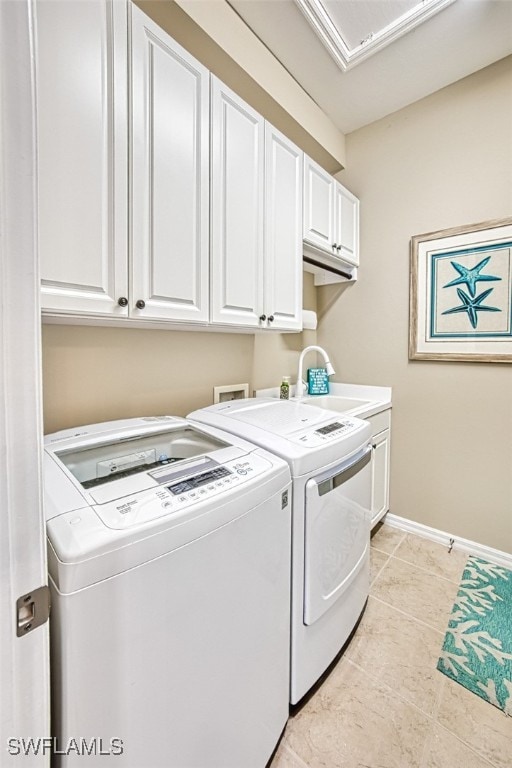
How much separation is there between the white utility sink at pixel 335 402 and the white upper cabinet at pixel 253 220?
2.25ft

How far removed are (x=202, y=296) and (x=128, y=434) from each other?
1.98 feet

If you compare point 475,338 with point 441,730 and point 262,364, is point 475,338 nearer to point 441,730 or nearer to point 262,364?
point 262,364

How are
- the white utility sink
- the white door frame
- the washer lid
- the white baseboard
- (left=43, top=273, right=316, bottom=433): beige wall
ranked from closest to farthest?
1. the white door frame
2. the washer lid
3. (left=43, top=273, right=316, bottom=433): beige wall
4. the white baseboard
5. the white utility sink

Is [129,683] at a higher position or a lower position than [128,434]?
lower

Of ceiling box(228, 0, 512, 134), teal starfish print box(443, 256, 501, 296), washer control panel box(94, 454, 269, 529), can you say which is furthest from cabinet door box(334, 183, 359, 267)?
washer control panel box(94, 454, 269, 529)

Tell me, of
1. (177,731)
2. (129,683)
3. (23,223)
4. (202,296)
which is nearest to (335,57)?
(202,296)

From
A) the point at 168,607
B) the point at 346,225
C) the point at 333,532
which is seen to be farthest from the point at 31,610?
the point at 346,225

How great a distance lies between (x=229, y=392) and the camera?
1942 millimetres

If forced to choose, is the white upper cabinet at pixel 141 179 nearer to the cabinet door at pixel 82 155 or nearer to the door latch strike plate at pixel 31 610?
the cabinet door at pixel 82 155

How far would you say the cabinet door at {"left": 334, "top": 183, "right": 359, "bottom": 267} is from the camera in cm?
219

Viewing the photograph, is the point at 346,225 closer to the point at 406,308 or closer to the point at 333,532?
the point at 406,308

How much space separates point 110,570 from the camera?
0.59 metres
